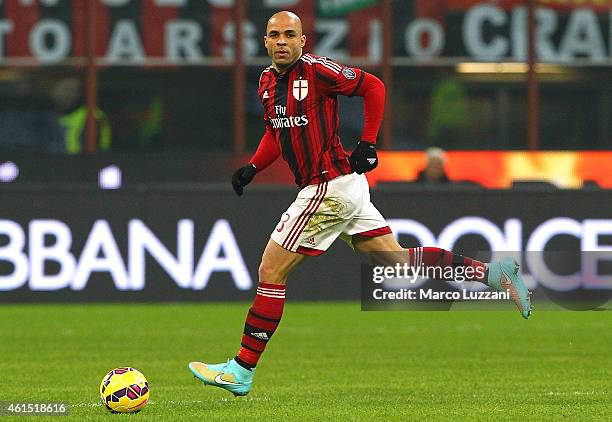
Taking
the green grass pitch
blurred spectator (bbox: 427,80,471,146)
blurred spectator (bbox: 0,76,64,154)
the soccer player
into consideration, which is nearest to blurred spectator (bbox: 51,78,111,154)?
blurred spectator (bbox: 0,76,64,154)

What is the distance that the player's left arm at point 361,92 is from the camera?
9.10 meters

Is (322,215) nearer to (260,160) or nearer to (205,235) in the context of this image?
(260,160)

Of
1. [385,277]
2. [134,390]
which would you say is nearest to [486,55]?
[385,277]

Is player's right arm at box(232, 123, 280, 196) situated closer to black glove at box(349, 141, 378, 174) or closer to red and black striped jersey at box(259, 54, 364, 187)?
red and black striped jersey at box(259, 54, 364, 187)

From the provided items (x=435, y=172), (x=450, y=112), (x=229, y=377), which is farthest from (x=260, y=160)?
(x=450, y=112)

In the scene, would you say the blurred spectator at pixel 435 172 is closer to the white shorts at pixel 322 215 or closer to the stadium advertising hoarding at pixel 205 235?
the stadium advertising hoarding at pixel 205 235

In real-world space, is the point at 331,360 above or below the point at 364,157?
below

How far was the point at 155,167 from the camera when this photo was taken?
22.2 metres

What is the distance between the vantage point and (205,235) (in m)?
16.7

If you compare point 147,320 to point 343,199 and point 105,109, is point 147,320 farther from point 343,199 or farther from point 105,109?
point 105,109

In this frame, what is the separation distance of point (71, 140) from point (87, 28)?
5.23ft

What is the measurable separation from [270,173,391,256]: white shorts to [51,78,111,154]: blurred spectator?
13.3 metres

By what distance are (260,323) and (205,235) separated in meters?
7.63

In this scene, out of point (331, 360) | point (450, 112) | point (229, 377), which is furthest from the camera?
point (450, 112)
